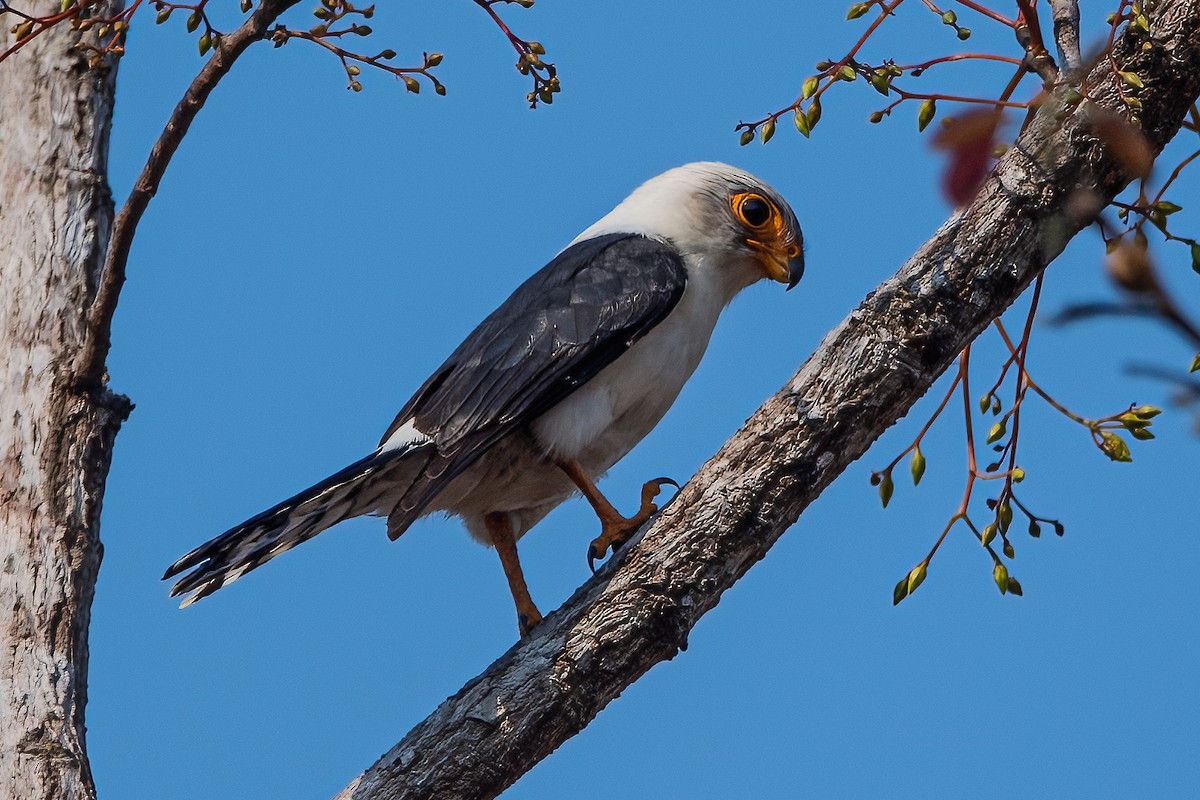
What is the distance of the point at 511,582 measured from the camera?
5.41 metres

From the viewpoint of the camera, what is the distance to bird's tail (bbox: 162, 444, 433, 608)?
191 inches

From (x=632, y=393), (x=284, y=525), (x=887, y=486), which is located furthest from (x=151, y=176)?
(x=887, y=486)

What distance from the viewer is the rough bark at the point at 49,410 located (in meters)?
4.05

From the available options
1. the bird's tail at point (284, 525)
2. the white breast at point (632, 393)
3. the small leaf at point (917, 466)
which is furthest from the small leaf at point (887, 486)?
the bird's tail at point (284, 525)

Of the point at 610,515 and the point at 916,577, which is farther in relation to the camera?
the point at 610,515

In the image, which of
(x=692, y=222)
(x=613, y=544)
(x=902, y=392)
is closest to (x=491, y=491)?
(x=613, y=544)

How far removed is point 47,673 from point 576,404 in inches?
81.8

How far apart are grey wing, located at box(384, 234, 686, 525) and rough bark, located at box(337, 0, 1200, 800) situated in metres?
0.89

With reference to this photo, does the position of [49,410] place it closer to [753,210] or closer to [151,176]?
[151,176]

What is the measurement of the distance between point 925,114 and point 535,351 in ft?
5.91

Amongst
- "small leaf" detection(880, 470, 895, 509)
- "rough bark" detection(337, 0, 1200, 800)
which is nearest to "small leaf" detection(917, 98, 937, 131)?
"rough bark" detection(337, 0, 1200, 800)

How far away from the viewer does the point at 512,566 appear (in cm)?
550

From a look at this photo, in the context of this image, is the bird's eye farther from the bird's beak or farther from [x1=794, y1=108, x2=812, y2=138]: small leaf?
[x1=794, y1=108, x2=812, y2=138]: small leaf

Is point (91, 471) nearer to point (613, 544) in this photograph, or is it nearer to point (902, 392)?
point (613, 544)
